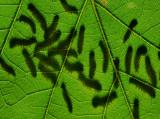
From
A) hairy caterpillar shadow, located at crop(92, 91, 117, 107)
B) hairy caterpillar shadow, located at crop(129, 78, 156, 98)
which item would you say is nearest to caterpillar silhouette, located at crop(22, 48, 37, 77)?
hairy caterpillar shadow, located at crop(92, 91, 117, 107)

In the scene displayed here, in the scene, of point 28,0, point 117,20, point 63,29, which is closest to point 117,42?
point 117,20

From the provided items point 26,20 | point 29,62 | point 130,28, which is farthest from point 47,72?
point 130,28

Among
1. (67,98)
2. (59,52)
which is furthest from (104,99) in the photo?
(59,52)

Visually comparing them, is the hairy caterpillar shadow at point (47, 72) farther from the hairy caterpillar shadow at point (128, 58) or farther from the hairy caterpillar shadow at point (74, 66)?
the hairy caterpillar shadow at point (128, 58)

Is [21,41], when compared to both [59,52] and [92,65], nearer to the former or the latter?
[59,52]

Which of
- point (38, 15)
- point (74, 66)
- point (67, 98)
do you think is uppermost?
point (38, 15)

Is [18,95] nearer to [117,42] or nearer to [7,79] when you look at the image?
[7,79]

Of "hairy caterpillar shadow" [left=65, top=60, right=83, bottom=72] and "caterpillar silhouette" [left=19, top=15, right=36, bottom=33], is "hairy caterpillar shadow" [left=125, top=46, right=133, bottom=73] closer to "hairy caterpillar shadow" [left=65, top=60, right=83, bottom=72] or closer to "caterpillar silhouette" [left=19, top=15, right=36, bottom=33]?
"hairy caterpillar shadow" [left=65, top=60, right=83, bottom=72]

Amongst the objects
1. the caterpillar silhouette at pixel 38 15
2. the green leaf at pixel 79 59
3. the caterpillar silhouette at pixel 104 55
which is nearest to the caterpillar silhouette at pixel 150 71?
the green leaf at pixel 79 59

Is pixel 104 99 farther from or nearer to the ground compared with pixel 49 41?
nearer to the ground
